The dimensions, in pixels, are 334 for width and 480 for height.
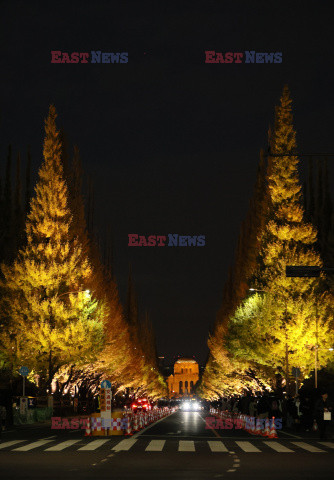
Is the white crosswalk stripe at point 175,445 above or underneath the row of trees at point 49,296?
underneath

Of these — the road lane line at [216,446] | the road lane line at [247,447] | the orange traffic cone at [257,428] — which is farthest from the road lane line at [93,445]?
the orange traffic cone at [257,428]

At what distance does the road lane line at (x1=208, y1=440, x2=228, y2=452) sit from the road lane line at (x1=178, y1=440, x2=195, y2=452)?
0.60 m

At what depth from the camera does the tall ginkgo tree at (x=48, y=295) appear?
50.9 metres

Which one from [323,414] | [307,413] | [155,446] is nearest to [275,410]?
[307,413]

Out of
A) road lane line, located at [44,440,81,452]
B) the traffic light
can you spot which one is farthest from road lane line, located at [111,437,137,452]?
the traffic light

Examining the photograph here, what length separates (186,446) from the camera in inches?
997

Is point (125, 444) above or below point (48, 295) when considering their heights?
below

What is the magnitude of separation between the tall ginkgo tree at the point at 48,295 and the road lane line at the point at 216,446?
24.5 metres

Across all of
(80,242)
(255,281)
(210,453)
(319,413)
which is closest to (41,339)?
(80,242)

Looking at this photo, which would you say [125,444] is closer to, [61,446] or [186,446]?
[186,446]

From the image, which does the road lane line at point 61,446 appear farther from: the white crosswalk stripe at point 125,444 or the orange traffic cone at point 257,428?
the orange traffic cone at point 257,428

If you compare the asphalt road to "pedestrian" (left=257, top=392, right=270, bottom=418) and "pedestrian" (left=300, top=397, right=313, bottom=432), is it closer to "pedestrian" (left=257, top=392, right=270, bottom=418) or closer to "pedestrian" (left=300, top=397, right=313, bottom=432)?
"pedestrian" (left=300, top=397, right=313, bottom=432)

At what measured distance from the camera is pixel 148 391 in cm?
14338

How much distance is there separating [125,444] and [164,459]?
251 inches
